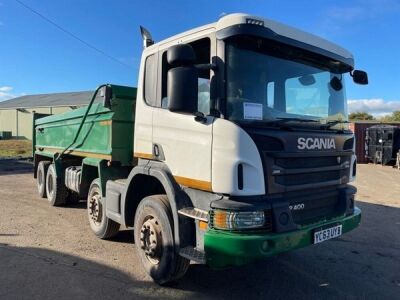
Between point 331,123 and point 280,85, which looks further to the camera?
point 331,123

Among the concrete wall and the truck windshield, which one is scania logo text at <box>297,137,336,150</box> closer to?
the truck windshield

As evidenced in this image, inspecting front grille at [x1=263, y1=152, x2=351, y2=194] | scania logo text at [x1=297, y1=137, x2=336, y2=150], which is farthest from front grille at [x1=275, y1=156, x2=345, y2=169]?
scania logo text at [x1=297, y1=137, x2=336, y2=150]

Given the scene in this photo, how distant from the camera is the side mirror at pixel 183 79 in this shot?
389 centimetres

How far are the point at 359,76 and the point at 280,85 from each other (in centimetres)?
169

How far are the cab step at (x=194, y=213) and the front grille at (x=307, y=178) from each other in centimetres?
77

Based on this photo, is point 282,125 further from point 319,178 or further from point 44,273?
point 44,273

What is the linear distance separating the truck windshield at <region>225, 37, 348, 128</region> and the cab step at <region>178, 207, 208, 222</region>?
3.18 feet

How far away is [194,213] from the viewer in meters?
4.21

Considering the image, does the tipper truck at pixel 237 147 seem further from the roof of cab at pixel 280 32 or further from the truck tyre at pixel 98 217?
the truck tyre at pixel 98 217

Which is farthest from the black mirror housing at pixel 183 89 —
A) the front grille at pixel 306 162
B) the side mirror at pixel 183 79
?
the front grille at pixel 306 162

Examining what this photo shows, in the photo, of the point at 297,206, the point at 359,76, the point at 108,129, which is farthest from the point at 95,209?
the point at 359,76

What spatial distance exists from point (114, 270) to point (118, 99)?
233 cm

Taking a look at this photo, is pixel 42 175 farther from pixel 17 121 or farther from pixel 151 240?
pixel 17 121

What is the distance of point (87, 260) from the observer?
5664 mm
